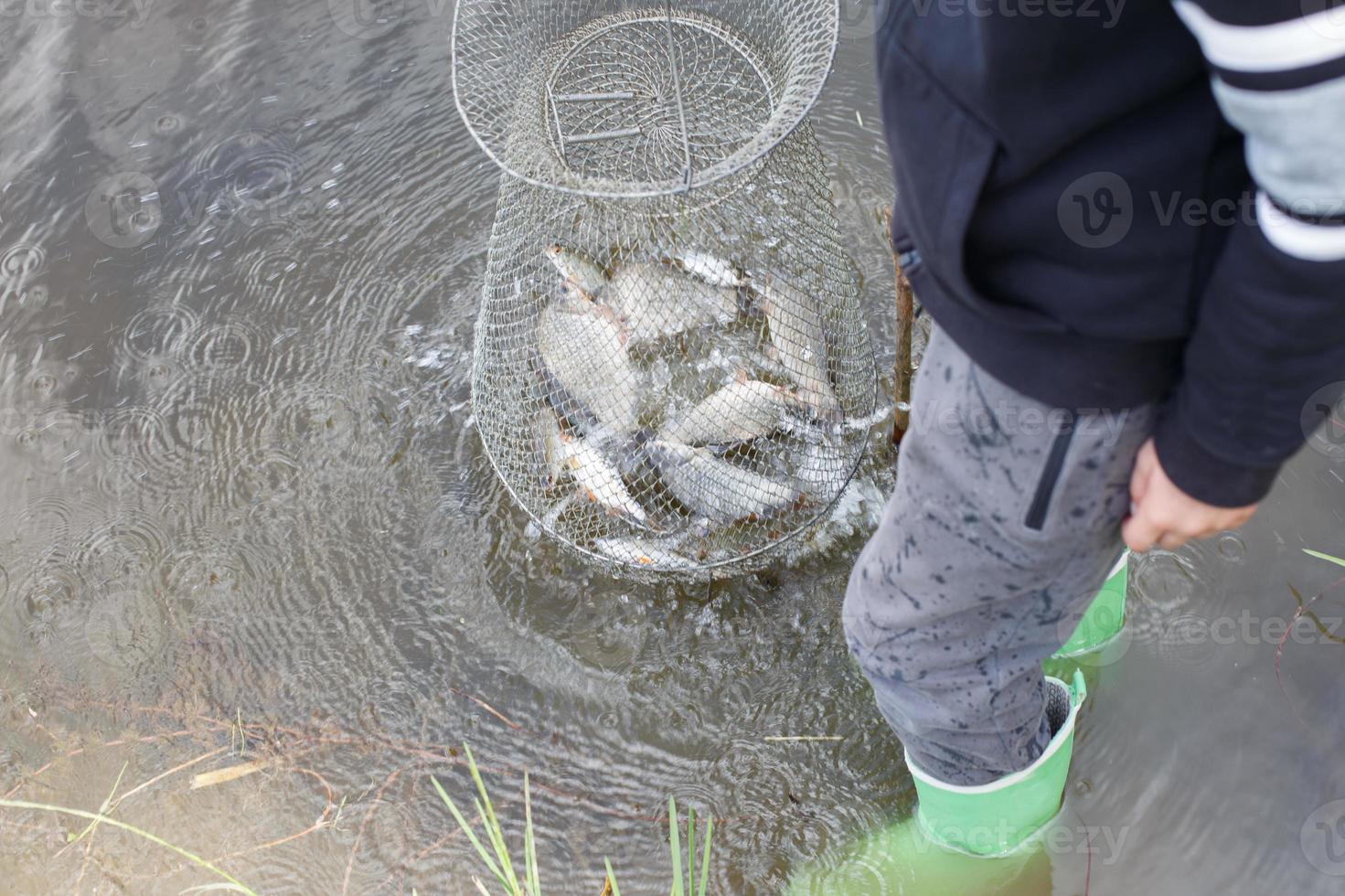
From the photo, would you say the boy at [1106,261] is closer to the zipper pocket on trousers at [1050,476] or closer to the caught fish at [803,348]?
the zipper pocket on trousers at [1050,476]

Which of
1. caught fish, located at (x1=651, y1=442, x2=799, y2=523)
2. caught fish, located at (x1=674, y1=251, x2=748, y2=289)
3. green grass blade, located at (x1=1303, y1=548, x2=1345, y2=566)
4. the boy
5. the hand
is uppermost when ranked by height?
the boy

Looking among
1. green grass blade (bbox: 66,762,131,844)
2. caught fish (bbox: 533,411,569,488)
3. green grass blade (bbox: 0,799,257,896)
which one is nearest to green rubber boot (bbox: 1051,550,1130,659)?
caught fish (bbox: 533,411,569,488)

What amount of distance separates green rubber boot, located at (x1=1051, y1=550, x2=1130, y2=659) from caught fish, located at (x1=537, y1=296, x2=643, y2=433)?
1.12 meters

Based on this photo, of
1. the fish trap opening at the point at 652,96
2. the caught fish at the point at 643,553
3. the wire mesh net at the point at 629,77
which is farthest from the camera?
the fish trap opening at the point at 652,96

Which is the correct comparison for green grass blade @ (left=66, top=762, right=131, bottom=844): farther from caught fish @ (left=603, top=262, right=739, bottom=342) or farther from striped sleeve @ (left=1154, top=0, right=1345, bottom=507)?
striped sleeve @ (left=1154, top=0, right=1345, bottom=507)

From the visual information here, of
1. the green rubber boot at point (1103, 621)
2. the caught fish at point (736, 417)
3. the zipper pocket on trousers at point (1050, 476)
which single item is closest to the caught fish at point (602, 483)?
the caught fish at point (736, 417)

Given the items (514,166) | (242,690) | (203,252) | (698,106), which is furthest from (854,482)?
(203,252)

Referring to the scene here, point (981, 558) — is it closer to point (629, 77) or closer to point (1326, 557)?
point (1326, 557)

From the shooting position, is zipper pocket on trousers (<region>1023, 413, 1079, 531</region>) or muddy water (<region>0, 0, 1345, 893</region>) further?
muddy water (<region>0, 0, 1345, 893</region>)

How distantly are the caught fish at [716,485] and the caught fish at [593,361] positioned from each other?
0.48 ft

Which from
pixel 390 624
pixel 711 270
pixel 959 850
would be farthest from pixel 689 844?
pixel 711 270

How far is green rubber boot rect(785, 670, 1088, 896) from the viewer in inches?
72.1

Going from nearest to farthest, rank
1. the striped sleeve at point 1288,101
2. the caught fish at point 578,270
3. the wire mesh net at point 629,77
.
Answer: the striped sleeve at point 1288,101, the caught fish at point 578,270, the wire mesh net at point 629,77

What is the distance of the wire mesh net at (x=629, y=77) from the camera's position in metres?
2.67
